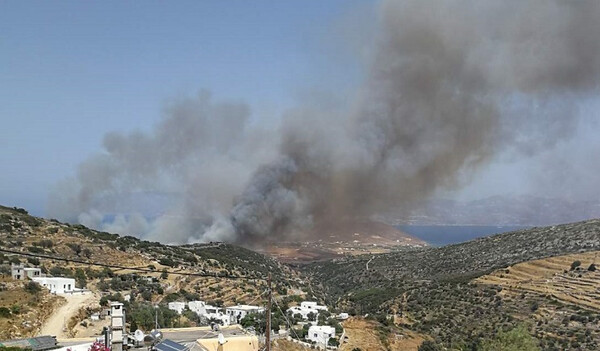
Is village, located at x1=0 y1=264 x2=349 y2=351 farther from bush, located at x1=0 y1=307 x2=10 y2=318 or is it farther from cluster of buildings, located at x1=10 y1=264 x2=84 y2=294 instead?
bush, located at x1=0 y1=307 x2=10 y2=318

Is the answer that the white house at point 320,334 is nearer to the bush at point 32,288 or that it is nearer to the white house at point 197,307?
the white house at point 197,307

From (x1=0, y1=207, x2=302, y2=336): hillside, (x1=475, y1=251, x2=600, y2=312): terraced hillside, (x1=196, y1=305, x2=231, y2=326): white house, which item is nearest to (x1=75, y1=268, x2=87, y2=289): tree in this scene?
(x1=0, y1=207, x2=302, y2=336): hillside

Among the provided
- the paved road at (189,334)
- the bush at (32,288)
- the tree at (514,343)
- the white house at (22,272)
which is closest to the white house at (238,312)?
the paved road at (189,334)

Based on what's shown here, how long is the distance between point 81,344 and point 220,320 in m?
6.81

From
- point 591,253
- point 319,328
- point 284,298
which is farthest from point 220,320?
point 591,253

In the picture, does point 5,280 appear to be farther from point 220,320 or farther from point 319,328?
point 319,328

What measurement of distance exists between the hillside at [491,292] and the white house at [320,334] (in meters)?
5.29

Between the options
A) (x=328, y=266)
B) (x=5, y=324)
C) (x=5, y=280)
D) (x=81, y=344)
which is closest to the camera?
(x=81, y=344)

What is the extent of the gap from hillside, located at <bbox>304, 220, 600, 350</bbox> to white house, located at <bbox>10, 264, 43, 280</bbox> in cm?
1568

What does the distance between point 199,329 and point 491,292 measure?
58.4ft

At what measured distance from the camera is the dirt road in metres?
13.9

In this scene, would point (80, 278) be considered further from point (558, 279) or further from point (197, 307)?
point (558, 279)

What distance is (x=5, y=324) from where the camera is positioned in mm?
13508

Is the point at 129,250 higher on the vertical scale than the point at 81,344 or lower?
higher
